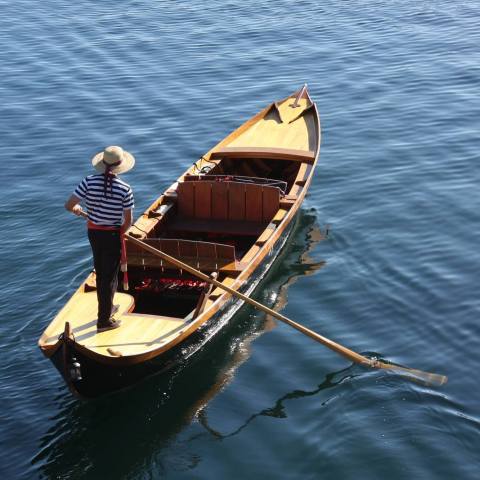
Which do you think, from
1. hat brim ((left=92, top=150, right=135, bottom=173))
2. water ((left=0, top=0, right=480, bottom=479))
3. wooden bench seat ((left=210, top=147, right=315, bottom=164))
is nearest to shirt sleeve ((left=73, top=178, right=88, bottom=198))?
hat brim ((left=92, top=150, right=135, bottom=173))

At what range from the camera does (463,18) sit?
25.1 meters

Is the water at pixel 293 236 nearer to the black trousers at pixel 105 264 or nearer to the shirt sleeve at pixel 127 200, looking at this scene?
the black trousers at pixel 105 264

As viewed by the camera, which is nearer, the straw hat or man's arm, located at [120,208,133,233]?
the straw hat

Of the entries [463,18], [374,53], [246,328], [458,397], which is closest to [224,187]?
[246,328]

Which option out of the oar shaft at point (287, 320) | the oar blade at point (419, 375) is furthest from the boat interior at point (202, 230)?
the oar blade at point (419, 375)

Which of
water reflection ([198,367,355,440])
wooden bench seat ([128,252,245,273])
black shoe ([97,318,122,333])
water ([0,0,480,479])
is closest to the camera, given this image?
water ([0,0,480,479])

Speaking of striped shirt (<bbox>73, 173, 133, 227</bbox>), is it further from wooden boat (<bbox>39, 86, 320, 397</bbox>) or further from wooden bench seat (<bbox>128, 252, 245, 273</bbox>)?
wooden bench seat (<bbox>128, 252, 245, 273</bbox>)

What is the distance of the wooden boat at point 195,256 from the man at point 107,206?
0.78 m

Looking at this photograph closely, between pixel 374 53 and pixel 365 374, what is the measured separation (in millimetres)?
13793

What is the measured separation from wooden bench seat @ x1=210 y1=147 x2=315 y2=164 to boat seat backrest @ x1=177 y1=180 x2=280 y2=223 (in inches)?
56.3

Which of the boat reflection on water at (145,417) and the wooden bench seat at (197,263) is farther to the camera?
the wooden bench seat at (197,263)

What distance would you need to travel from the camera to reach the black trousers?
9734 millimetres

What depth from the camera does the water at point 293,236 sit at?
9.71m

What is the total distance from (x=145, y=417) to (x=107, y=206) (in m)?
2.50
